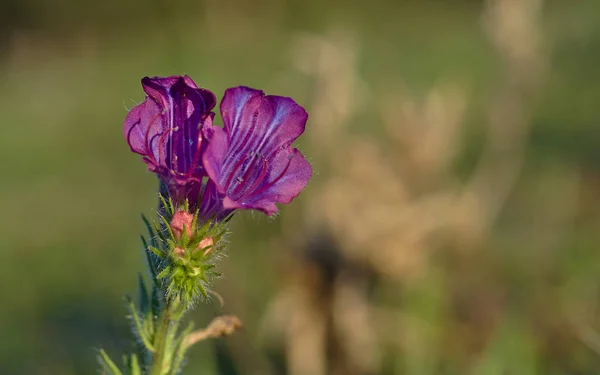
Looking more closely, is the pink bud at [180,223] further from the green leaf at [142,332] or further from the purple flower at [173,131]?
the green leaf at [142,332]

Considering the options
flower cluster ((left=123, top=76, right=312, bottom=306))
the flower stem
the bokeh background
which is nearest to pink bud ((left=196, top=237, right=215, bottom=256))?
flower cluster ((left=123, top=76, right=312, bottom=306))

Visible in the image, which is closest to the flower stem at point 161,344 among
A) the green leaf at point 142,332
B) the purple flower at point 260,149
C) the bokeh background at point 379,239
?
the green leaf at point 142,332

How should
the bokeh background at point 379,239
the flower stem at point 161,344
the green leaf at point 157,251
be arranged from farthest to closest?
1. the bokeh background at point 379,239
2. the flower stem at point 161,344
3. the green leaf at point 157,251

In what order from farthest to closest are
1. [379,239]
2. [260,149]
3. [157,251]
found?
[379,239]
[260,149]
[157,251]

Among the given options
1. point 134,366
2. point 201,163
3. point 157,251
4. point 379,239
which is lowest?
point 379,239

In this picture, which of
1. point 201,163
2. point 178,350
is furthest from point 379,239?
point 201,163

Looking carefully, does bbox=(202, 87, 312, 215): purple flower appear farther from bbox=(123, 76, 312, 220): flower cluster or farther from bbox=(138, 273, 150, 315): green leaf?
bbox=(138, 273, 150, 315): green leaf

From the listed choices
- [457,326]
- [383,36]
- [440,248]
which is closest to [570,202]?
[440,248]

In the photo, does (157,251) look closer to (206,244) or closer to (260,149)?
(206,244)

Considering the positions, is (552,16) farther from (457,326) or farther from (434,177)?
(457,326)
